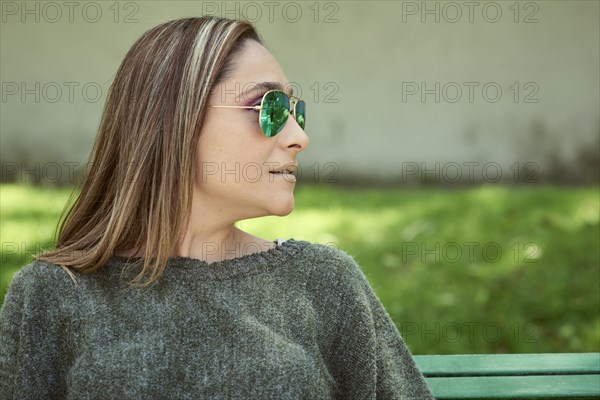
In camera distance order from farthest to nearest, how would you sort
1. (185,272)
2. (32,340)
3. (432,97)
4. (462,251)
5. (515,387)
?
(432,97) < (462,251) < (515,387) < (185,272) < (32,340)

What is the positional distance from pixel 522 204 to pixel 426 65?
139 centimetres

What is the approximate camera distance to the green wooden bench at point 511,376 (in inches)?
107

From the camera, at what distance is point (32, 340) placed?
6.96 ft

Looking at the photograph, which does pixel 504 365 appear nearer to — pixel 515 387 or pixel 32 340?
pixel 515 387

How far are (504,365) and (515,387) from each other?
0.23 ft

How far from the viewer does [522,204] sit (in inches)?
221

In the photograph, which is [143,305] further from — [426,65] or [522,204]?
[426,65]

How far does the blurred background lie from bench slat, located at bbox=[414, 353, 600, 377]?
2173mm

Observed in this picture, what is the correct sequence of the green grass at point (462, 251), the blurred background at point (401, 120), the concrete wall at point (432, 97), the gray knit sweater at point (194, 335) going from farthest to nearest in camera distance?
the concrete wall at point (432, 97) → the blurred background at point (401, 120) → the green grass at point (462, 251) → the gray knit sweater at point (194, 335)

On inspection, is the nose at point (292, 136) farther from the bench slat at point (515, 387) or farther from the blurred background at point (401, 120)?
the blurred background at point (401, 120)

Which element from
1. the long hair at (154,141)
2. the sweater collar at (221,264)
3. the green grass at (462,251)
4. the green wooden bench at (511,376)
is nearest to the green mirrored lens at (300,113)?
the long hair at (154,141)

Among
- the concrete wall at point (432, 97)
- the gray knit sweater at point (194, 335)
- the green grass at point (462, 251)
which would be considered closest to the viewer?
the gray knit sweater at point (194, 335)

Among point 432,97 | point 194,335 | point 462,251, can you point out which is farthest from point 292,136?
point 432,97

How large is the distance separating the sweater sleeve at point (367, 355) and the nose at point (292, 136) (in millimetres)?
335
